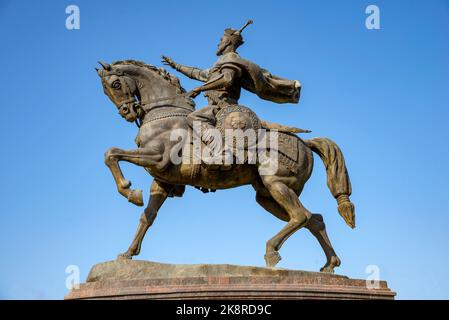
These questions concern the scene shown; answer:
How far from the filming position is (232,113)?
11156mm

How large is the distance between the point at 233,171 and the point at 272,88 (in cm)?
159

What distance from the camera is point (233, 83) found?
38.0 feet

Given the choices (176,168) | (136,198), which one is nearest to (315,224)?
(176,168)

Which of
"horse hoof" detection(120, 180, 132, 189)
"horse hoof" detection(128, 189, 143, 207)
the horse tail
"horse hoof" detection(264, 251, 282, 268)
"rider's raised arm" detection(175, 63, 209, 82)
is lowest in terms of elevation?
"horse hoof" detection(264, 251, 282, 268)

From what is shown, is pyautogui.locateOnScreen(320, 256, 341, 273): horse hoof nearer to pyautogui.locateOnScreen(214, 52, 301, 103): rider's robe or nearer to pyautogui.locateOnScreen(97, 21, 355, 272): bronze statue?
pyautogui.locateOnScreen(97, 21, 355, 272): bronze statue

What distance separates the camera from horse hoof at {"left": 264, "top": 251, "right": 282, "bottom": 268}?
1055 centimetres

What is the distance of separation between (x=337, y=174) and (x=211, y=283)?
284 centimetres

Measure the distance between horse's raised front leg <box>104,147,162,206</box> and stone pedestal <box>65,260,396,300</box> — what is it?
0.91 metres

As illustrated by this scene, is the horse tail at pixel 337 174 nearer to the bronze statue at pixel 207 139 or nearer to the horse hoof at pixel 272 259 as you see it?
the bronze statue at pixel 207 139

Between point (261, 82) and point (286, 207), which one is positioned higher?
point (261, 82)

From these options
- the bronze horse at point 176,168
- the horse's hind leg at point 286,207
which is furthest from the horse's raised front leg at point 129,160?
the horse's hind leg at point 286,207

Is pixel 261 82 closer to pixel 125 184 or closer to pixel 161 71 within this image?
pixel 161 71

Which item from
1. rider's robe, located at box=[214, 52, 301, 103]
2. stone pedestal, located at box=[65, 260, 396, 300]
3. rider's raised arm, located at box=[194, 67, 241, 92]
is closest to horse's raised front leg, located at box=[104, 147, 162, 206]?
stone pedestal, located at box=[65, 260, 396, 300]
